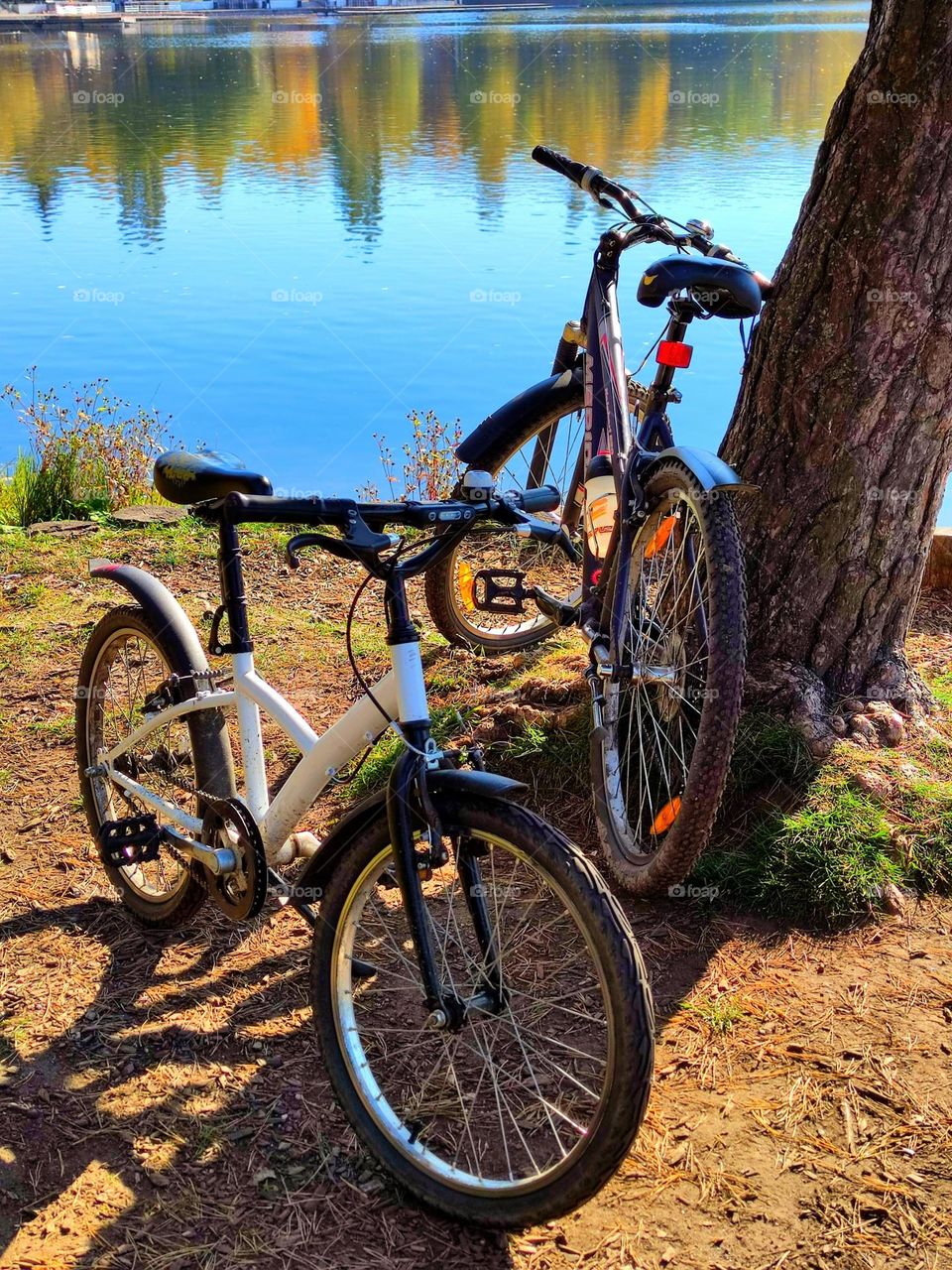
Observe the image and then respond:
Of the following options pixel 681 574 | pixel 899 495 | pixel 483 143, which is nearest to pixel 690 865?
pixel 681 574

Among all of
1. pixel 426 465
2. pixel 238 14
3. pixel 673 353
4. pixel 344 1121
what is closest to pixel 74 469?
pixel 426 465

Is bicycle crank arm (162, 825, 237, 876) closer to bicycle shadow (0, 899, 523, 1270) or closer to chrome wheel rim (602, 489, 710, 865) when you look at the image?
bicycle shadow (0, 899, 523, 1270)

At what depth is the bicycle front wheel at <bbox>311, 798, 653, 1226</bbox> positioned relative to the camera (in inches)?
82.3

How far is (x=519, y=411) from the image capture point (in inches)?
174

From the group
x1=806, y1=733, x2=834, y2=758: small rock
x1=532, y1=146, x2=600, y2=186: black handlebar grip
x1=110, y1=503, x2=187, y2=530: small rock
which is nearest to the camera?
x1=806, y1=733, x2=834, y2=758: small rock

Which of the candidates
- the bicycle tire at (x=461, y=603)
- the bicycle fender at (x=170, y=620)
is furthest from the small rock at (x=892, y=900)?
the bicycle tire at (x=461, y=603)

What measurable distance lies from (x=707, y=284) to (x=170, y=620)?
1.61 m

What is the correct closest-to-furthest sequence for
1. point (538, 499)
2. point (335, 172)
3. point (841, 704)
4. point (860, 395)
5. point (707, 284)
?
point (538, 499) → point (707, 284) → point (860, 395) → point (841, 704) → point (335, 172)

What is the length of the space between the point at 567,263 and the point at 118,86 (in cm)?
2210

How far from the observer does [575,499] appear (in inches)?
176

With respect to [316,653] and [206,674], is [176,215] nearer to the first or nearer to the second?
[316,653]

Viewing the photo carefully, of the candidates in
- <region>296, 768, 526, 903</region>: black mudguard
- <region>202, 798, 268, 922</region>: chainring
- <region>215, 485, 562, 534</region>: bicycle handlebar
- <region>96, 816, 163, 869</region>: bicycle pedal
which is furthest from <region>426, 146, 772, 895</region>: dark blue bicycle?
<region>96, 816, 163, 869</region>: bicycle pedal

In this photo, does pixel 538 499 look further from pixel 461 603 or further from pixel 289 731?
pixel 461 603

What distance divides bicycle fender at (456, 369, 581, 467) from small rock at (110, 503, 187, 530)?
2.11 metres
